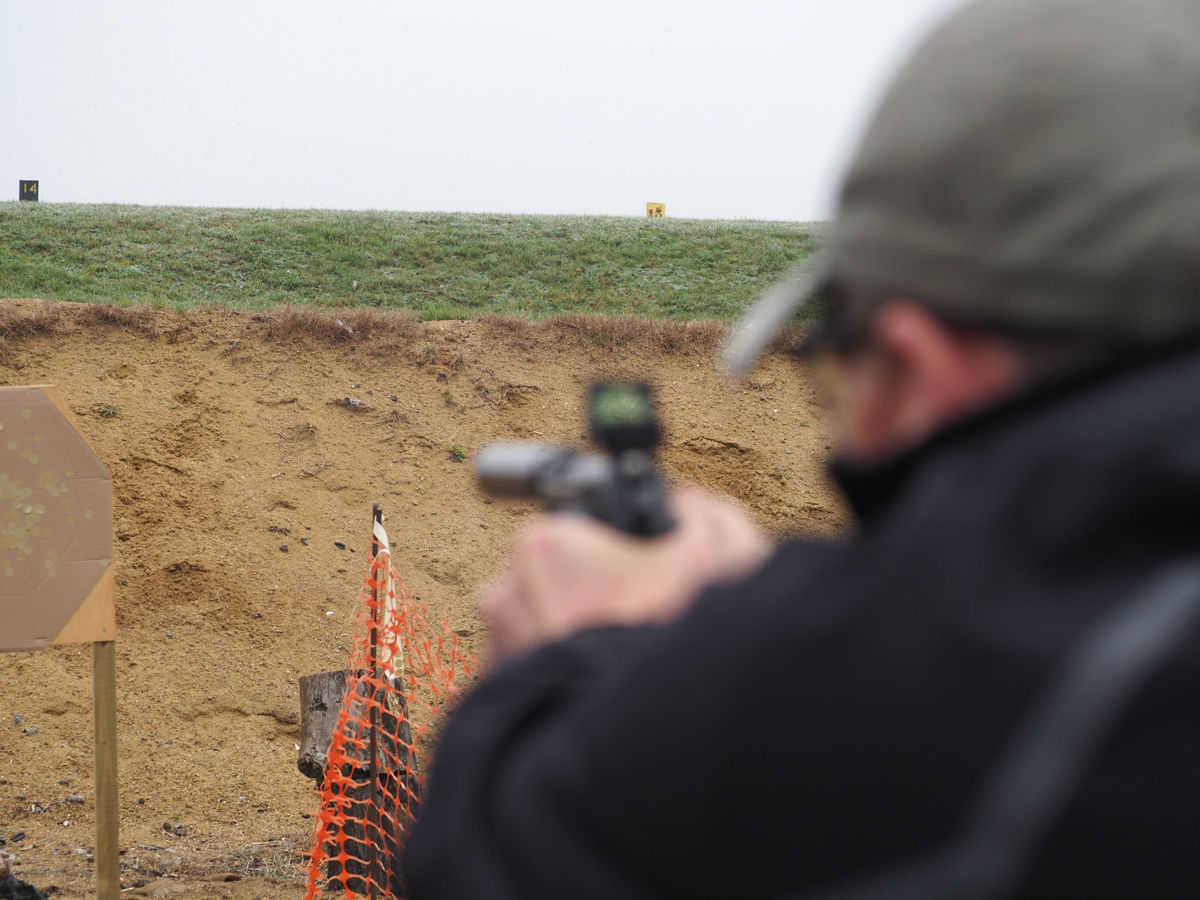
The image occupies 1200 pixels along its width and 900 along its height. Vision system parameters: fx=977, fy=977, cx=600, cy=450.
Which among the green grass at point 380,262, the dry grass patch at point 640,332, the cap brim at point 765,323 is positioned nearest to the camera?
the cap brim at point 765,323

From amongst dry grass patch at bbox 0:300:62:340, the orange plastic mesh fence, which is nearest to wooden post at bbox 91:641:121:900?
the orange plastic mesh fence

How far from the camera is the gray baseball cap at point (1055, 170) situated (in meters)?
0.62

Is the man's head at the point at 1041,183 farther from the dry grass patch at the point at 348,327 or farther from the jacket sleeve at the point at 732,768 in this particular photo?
the dry grass patch at the point at 348,327

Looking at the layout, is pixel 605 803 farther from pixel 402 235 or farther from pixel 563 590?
pixel 402 235

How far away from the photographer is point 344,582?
26.8ft

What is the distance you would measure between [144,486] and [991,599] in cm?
863

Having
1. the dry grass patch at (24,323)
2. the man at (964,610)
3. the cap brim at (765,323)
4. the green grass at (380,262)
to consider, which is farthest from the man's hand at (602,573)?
the green grass at (380,262)

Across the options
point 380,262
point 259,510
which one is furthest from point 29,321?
point 380,262

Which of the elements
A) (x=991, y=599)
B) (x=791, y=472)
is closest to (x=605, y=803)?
(x=991, y=599)

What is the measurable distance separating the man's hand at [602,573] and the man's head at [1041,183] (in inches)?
8.5

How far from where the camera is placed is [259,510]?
27.7ft

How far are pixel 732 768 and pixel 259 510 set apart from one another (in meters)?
8.43

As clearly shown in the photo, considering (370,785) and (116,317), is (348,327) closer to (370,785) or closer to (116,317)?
(116,317)

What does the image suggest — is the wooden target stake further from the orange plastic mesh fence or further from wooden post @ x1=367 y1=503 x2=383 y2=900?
wooden post @ x1=367 y1=503 x2=383 y2=900
